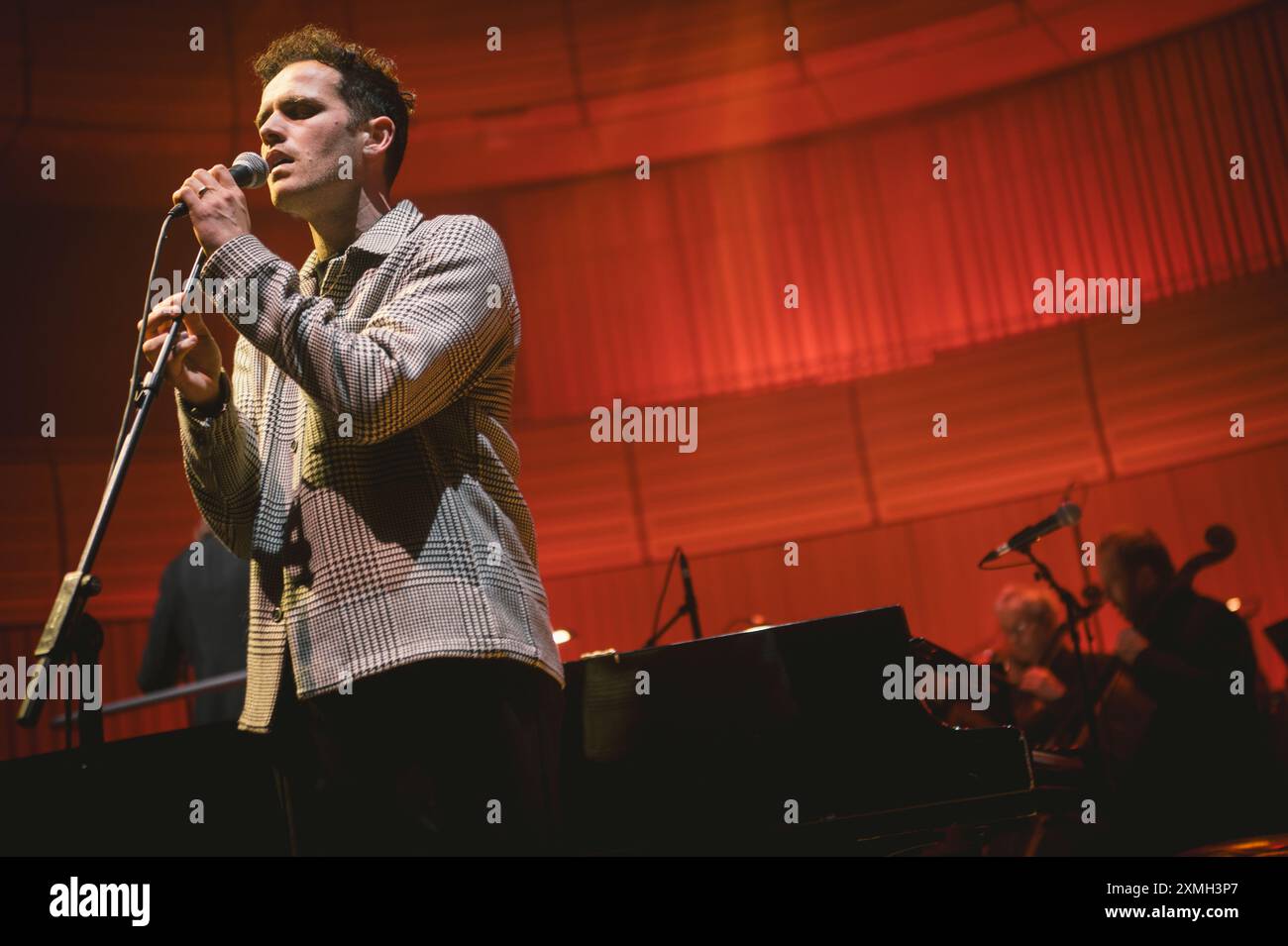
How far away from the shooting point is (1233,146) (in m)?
5.12

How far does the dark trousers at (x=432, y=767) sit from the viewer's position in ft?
4.15

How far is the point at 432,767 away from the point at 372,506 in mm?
297

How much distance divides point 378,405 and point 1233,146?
4889 mm

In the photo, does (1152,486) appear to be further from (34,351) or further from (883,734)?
(34,351)

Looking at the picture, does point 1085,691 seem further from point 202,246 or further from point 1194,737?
point 202,246

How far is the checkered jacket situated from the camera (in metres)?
1.30

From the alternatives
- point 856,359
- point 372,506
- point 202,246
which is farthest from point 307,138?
point 856,359

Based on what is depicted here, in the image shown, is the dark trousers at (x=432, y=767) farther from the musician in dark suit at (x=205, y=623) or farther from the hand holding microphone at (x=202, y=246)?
the musician in dark suit at (x=205, y=623)

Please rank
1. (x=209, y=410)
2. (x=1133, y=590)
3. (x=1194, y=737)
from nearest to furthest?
(x=209, y=410)
(x=1194, y=737)
(x=1133, y=590)

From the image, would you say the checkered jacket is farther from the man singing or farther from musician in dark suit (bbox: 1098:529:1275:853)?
musician in dark suit (bbox: 1098:529:1275:853)

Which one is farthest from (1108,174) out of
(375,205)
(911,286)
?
(375,205)

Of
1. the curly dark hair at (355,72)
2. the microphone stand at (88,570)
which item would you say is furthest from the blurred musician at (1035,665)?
the microphone stand at (88,570)

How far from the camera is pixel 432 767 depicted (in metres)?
1.28

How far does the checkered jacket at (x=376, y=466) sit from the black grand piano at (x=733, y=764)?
53.5 inches
